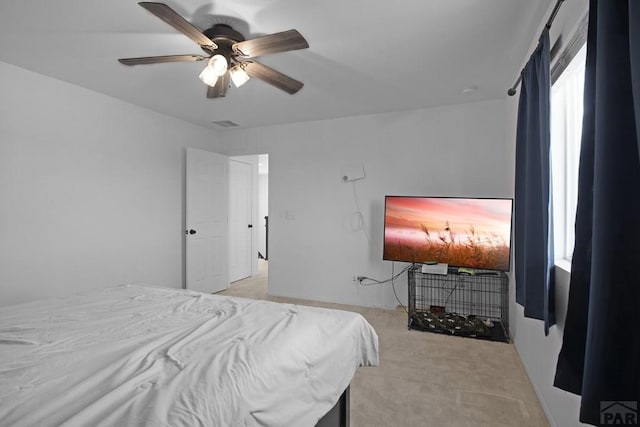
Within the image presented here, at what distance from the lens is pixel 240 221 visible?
19.2ft

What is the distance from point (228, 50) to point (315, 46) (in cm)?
69

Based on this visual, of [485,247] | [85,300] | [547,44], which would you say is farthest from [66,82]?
[485,247]

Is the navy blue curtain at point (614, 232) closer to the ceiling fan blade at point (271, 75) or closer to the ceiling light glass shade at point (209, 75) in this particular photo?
the ceiling fan blade at point (271, 75)

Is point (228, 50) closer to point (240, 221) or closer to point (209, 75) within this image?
point (209, 75)

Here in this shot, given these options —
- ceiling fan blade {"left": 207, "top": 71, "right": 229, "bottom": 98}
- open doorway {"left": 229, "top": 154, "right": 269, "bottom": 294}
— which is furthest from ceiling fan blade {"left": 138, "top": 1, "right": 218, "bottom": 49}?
open doorway {"left": 229, "top": 154, "right": 269, "bottom": 294}

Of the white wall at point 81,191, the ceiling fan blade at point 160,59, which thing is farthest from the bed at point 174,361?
the ceiling fan blade at point 160,59

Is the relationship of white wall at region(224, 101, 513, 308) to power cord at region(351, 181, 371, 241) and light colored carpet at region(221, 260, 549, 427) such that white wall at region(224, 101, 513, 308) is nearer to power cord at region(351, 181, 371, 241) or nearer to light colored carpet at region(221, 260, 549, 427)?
power cord at region(351, 181, 371, 241)

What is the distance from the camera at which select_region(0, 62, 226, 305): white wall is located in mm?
2840

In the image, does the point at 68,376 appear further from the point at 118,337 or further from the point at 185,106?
the point at 185,106

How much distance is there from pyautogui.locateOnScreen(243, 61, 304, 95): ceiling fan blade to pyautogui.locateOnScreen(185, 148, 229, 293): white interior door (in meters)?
2.51

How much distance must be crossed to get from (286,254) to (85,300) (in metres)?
2.84

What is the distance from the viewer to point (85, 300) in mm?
2076

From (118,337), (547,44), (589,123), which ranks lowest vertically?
(118,337)

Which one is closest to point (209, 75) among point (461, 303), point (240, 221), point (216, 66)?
point (216, 66)
